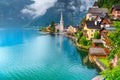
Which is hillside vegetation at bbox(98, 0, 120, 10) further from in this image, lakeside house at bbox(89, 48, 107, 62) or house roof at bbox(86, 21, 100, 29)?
lakeside house at bbox(89, 48, 107, 62)

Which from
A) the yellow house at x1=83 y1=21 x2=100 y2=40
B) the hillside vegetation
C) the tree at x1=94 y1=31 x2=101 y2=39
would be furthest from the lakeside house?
the hillside vegetation

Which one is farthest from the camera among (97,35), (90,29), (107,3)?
(107,3)

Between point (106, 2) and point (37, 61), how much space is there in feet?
258

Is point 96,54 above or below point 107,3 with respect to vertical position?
below

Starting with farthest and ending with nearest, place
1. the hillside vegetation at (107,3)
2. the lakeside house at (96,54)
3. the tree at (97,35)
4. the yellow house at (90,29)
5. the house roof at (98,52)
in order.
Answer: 1. the hillside vegetation at (107,3)
2. the yellow house at (90,29)
3. the tree at (97,35)
4. the house roof at (98,52)
5. the lakeside house at (96,54)

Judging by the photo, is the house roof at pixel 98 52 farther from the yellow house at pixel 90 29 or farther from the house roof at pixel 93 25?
the house roof at pixel 93 25

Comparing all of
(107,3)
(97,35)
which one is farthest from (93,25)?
(107,3)

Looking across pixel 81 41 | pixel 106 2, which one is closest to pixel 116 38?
pixel 81 41

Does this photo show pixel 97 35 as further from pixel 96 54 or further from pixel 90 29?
pixel 96 54

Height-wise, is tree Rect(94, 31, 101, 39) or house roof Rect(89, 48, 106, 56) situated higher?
tree Rect(94, 31, 101, 39)

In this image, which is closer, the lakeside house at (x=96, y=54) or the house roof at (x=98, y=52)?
the lakeside house at (x=96, y=54)

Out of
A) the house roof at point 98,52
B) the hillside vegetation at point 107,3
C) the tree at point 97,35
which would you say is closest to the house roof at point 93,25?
the tree at point 97,35

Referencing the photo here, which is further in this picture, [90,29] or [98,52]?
[90,29]

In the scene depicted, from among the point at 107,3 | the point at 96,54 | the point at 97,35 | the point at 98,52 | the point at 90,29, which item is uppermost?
the point at 107,3
